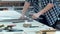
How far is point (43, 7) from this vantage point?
8.84 feet

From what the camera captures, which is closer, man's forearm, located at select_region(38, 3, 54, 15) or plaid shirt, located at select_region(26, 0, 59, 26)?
man's forearm, located at select_region(38, 3, 54, 15)

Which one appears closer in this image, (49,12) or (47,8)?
(47,8)

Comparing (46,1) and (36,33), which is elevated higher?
(46,1)

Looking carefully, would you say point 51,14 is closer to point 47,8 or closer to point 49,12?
point 49,12

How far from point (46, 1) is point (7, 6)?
3176 mm

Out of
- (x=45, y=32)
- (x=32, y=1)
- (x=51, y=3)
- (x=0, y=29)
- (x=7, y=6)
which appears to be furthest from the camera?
(x=7, y=6)

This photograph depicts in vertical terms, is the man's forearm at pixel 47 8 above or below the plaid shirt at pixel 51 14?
above

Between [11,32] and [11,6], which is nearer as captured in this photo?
[11,32]

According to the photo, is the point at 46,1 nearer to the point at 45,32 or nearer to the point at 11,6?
the point at 45,32

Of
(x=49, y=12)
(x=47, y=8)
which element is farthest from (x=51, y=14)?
(x=47, y=8)

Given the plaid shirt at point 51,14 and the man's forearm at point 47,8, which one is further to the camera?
the plaid shirt at point 51,14

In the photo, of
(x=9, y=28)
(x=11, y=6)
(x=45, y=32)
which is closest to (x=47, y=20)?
(x=9, y=28)

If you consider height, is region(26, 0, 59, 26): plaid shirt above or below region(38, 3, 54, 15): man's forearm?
below

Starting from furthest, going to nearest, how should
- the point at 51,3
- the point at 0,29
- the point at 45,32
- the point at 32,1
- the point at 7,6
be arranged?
the point at 7,6 < the point at 32,1 < the point at 51,3 < the point at 0,29 < the point at 45,32
